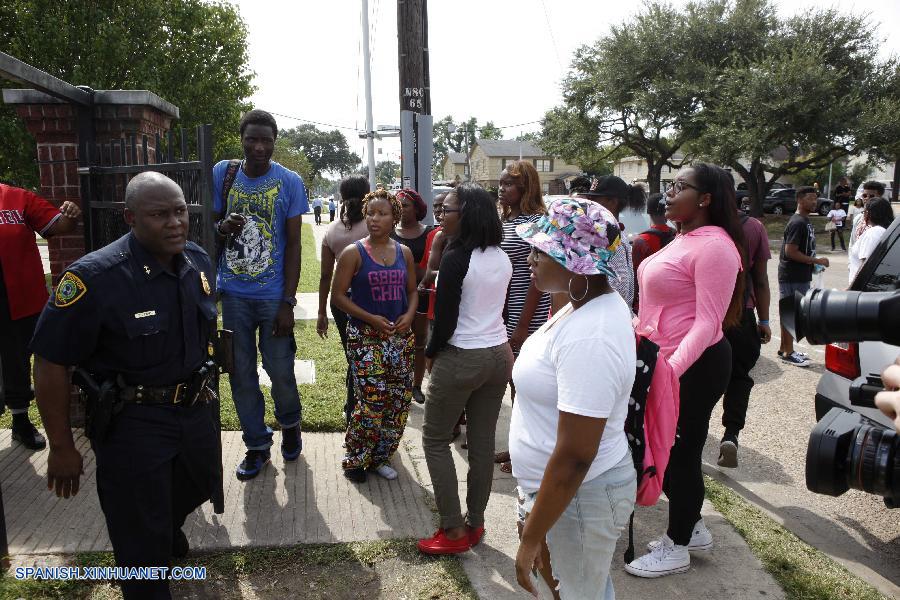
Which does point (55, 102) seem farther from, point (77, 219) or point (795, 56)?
point (795, 56)

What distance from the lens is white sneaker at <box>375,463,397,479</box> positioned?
4.35 m

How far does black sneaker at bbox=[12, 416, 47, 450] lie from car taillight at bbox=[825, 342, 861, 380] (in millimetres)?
5030

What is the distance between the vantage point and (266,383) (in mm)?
6203

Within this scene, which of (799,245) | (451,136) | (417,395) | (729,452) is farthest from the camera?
(451,136)

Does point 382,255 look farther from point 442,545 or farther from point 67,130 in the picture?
point 67,130

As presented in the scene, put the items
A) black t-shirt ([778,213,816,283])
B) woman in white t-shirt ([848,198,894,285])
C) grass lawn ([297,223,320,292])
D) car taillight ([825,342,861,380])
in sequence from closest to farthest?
car taillight ([825,342,861,380]) < woman in white t-shirt ([848,198,894,285]) < black t-shirt ([778,213,816,283]) < grass lawn ([297,223,320,292])

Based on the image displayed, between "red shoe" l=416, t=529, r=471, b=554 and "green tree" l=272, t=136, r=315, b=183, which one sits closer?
"red shoe" l=416, t=529, r=471, b=554

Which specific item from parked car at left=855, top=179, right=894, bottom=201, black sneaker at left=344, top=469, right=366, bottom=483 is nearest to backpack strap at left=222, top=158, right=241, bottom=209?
black sneaker at left=344, top=469, right=366, bottom=483

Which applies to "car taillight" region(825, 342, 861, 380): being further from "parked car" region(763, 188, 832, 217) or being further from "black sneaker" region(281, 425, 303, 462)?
"parked car" region(763, 188, 832, 217)

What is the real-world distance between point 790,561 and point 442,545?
1.83 m

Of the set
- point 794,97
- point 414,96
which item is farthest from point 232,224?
point 794,97

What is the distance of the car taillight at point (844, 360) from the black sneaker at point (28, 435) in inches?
198

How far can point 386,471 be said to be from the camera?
438cm

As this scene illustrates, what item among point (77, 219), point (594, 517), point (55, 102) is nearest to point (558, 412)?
point (594, 517)
